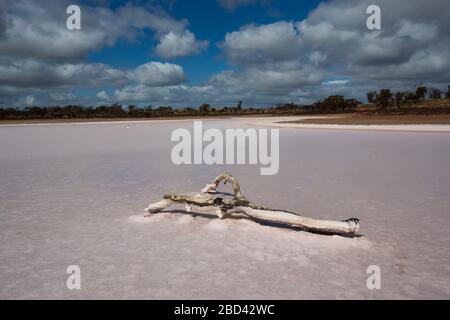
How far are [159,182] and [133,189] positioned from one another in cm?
111

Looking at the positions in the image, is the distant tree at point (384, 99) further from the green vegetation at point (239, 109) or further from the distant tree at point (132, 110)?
the distant tree at point (132, 110)

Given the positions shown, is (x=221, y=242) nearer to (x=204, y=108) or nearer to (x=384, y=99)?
(x=384, y=99)

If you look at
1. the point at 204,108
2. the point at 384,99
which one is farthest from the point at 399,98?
the point at 204,108

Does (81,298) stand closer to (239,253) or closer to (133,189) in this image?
(239,253)

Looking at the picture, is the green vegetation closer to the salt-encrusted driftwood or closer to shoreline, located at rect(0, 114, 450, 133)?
shoreline, located at rect(0, 114, 450, 133)

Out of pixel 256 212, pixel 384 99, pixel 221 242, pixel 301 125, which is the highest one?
pixel 384 99

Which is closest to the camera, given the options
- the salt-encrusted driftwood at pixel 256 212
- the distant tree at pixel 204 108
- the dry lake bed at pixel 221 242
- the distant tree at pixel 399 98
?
the dry lake bed at pixel 221 242

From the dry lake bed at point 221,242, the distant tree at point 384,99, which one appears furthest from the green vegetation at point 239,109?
the dry lake bed at point 221,242

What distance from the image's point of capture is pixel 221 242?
5652mm

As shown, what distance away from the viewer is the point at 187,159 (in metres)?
15.5

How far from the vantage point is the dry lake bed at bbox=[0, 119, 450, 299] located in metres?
4.23

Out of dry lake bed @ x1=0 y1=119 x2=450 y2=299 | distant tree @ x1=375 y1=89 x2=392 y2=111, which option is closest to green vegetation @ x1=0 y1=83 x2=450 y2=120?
distant tree @ x1=375 y1=89 x2=392 y2=111

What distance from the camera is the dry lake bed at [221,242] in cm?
423

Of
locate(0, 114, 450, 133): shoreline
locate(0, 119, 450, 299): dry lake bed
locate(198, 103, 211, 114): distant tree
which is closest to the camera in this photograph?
locate(0, 119, 450, 299): dry lake bed
